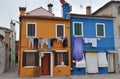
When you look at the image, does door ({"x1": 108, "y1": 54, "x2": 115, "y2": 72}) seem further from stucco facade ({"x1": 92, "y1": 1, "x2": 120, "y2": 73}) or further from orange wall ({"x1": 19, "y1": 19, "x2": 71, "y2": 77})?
orange wall ({"x1": 19, "y1": 19, "x2": 71, "y2": 77})

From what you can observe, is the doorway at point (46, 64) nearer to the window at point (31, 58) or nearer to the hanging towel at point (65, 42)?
the window at point (31, 58)

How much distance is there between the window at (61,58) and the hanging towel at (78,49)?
1.00m

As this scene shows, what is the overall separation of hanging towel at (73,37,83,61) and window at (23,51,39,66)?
413cm

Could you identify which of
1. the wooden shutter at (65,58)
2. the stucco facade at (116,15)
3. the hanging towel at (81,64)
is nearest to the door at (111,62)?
the stucco facade at (116,15)

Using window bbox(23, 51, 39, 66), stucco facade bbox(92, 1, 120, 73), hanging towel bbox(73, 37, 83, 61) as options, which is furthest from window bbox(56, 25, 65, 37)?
stucco facade bbox(92, 1, 120, 73)

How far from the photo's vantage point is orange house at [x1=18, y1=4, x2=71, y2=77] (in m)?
26.0

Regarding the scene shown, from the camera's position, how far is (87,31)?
2842 cm

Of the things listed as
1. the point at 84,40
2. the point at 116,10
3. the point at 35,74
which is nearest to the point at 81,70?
the point at 84,40

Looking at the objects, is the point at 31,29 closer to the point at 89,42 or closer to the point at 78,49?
the point at 78,49

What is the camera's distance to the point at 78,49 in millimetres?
27703

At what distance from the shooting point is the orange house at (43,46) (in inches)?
1025

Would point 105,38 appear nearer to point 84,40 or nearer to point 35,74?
point 84,40

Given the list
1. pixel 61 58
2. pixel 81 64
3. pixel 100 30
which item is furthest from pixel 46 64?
pixel 100 30

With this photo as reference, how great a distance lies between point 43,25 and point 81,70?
631cm
